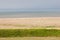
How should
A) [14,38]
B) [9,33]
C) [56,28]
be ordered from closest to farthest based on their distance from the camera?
[14,38] → [9,33] → [56,28]

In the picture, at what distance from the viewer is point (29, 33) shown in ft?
10.7

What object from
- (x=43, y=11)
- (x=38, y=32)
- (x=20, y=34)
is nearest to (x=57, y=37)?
(x=38, y=32)

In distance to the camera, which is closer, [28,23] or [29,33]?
[29,33]

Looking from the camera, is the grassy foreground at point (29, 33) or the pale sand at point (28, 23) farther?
the pale sand at point (28, 23)

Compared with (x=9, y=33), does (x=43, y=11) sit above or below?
below

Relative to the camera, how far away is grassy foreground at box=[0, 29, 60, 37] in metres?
3.20

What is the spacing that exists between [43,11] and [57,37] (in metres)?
3.26

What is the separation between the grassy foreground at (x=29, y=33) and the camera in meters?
3.20

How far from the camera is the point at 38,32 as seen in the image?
331 cm

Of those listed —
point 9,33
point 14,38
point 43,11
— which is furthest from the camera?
point 43,11

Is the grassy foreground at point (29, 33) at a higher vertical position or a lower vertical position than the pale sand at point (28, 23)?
higher

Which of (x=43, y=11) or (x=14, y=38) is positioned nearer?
(x=14, y=38)

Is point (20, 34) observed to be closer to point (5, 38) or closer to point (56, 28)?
point (5, 38)

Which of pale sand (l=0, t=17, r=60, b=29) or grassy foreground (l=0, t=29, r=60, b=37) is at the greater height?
grassy foreground (l=0, t=29, r=60, b=37)
